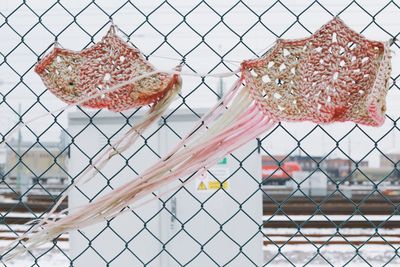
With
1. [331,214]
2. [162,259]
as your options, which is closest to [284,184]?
[331,214]

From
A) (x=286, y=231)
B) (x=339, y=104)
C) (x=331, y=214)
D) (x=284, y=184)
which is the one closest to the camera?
(x=339, y=104)

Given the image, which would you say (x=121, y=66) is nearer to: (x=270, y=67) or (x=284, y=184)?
(x=270, y=67)

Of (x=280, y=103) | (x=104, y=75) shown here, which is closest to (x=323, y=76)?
(x=280, y=103)

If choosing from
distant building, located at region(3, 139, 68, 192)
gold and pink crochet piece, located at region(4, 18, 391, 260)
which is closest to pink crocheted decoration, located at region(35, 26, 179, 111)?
gold and pink crochet piece, located at region(4, 18, 391, 260)

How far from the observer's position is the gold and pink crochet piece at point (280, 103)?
44.8 inches

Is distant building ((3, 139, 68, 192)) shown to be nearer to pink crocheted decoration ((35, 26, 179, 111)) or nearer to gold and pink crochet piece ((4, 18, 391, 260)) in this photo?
pink crocheted decoration ((35, 26, 179, 111))

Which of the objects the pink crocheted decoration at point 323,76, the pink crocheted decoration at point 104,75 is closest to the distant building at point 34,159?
the pink crocheted decoration at point 104,75

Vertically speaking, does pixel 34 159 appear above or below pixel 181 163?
above

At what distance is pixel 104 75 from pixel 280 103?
0.38 meters

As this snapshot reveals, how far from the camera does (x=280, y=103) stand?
1146 millimetres

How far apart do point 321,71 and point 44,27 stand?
74 centimetres

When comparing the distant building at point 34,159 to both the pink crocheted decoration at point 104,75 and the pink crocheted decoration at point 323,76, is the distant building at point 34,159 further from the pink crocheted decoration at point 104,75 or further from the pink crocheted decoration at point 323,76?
the pink crocheted decoration at point 323,76

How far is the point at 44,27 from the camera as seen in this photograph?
1472 mm

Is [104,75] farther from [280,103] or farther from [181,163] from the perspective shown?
[280,103]
